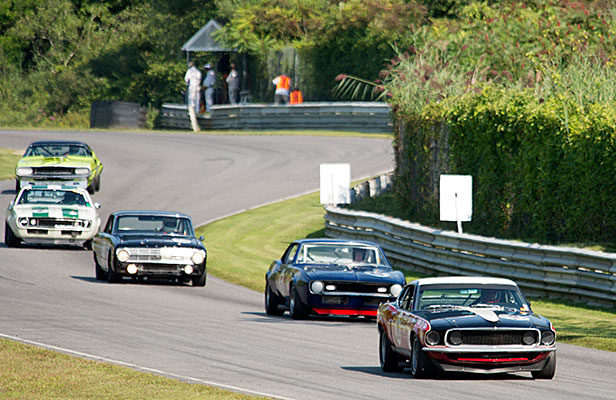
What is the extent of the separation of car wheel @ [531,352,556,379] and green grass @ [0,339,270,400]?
3029 mm

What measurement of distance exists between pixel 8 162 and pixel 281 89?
45.6ft

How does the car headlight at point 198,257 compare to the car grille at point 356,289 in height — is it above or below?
below

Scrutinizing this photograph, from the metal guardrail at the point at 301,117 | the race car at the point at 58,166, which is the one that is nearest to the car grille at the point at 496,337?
the race car at the point at 58,166

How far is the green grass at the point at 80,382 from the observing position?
9961mm

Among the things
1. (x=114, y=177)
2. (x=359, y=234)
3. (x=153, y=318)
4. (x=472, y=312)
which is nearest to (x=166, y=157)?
(x=114, y=177)

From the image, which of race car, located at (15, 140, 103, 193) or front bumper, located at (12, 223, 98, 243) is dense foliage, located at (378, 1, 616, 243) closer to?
front bumper, located at (12, 223, 98, 243)

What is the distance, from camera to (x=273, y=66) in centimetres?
5341

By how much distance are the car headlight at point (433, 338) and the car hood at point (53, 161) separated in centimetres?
2299

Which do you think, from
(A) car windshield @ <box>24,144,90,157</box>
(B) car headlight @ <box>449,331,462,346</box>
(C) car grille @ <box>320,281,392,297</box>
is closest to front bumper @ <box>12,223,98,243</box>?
(A) car windshield @ <box>24,144,90,157</box>

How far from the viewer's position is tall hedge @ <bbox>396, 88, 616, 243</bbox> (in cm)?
1970

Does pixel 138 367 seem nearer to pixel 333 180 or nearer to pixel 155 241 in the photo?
pixel 155 241

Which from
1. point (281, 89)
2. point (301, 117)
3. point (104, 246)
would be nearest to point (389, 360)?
point (104, 246)

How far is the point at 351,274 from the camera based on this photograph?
54.6ft

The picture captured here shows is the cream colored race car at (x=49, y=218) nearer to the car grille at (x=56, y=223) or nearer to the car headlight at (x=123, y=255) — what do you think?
the car grille at (x=56, y=223)
